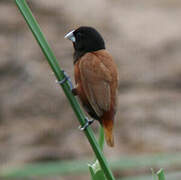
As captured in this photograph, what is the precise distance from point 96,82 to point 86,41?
0.30 m

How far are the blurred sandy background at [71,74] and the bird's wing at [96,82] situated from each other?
3.74 metres

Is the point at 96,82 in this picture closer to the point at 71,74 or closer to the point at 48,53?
the point at 48,53

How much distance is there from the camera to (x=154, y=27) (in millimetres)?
7492

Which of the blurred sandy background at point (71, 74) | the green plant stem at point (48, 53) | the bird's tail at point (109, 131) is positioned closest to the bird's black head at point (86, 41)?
the bird's tail at point (109, 131)

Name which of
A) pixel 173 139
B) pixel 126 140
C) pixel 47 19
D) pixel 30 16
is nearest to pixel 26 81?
pixel 47 19

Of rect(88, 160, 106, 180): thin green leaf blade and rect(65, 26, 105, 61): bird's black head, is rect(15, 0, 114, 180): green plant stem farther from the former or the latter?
rect(65, 26, 105, 61): bird's black head

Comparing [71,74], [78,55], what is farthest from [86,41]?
[71,74]

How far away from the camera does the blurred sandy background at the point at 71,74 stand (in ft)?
22.1

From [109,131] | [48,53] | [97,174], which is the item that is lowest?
[97,174]

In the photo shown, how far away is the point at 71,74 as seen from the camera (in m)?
6.93

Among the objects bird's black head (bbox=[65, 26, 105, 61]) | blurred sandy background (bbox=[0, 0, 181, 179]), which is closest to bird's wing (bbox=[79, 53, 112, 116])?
bird's black head (bbox=[65, 26, 105, 61])

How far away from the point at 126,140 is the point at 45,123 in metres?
0.94

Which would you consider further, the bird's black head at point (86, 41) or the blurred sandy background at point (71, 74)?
the blurred sandy background at point (71, 74)

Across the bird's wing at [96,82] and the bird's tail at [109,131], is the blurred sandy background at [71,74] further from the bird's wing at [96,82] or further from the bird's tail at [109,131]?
the bird's tail at [109,131]
